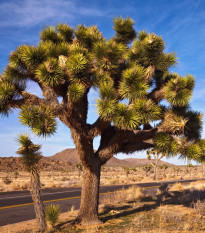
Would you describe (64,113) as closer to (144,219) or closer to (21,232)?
(21,232)

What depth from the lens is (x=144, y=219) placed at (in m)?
8.60

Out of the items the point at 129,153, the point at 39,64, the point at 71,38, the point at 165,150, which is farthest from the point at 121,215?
the point at 71,38

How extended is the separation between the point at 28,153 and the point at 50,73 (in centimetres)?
238

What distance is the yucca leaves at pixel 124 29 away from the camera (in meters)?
9.45

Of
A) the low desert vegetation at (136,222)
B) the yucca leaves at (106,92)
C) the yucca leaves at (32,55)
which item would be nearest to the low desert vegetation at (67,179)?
the low desert vegetation at (136,222)

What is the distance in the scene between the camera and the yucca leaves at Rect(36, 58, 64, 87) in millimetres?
7051

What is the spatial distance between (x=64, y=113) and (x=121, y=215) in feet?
16.3

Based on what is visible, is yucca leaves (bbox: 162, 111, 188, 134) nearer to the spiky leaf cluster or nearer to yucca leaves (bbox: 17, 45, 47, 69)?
the spiky leaf cluster

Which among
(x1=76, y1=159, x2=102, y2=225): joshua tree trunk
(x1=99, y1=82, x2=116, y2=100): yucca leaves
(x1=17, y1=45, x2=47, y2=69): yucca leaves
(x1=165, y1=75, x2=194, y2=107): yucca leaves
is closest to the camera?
(x1=99, y1=82, x2=116, y2=100): yucca leaves

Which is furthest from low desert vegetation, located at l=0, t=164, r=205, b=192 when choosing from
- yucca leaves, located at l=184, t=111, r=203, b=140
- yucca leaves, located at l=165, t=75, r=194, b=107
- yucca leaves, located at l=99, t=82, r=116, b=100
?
yucca leaves, located at l=184, t=111, r=203, b=140

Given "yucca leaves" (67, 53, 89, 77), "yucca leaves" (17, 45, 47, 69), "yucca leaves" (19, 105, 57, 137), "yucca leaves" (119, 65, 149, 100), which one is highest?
"yucca leaves" (17, 45, 47, 69)

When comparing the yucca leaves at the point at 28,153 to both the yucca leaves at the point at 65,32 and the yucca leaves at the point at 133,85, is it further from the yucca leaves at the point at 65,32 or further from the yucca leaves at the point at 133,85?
the yucca leaves at the point at 65,32

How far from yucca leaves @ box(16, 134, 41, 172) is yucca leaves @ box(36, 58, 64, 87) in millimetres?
1727

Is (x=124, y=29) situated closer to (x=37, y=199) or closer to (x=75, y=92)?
(x=75, y=92)
